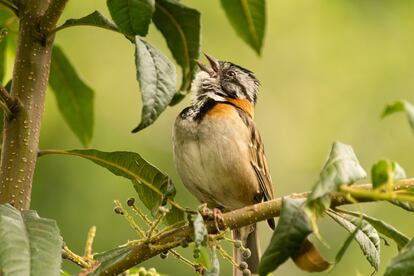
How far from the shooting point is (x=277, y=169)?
945 cm

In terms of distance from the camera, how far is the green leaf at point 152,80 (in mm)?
2137

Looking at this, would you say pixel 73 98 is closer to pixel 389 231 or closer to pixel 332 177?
pixel 389 231

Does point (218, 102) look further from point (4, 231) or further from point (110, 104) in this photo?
point (110, 104)

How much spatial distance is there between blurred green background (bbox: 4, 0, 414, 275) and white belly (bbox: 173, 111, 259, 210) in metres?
3.41

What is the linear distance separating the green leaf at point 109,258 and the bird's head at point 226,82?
6.43 feet

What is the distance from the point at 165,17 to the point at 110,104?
5159mm

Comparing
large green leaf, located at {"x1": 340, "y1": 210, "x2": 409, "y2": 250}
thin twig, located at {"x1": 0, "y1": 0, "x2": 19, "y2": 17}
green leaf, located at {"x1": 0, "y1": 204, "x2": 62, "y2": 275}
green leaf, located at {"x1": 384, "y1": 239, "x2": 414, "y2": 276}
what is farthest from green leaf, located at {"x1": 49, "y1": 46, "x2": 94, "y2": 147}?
green leaf, located at {"x1": 384, "y1": 239, "x2": 414, "y2": 276}

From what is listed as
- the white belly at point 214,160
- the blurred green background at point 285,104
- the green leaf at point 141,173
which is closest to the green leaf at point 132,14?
the green leaf at point 141,173

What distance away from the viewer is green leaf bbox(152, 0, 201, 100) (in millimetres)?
2764

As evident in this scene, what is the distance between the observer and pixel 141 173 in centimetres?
258

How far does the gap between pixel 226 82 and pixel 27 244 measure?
95.5 inches

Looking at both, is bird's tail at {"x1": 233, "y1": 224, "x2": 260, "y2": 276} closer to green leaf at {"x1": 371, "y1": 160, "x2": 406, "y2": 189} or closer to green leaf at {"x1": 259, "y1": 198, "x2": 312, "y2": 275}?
green leaf at {"x1": 259, "y1": 198, "x2": 312, "y2": 275}

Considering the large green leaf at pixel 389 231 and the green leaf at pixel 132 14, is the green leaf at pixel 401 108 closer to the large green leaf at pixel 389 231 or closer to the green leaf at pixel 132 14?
the large green leaf at pixel 389 231

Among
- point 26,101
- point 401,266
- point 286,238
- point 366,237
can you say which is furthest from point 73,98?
point 401,266
